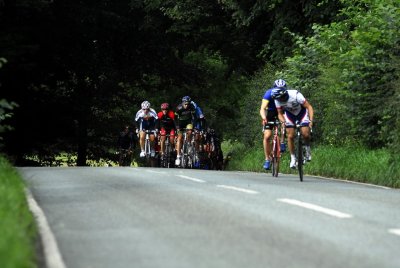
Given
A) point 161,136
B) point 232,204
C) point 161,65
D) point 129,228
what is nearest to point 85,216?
point 129,228

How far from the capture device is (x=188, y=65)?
44.0 meters

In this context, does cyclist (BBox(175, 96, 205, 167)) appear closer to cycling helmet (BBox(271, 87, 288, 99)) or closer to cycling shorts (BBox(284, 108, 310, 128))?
cycling shorts (BBox(284, 108, 310, 128))

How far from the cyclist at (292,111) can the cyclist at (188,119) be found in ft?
25.6

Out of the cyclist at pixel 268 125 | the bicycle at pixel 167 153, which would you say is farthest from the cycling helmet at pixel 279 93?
the bicycle at pixel 167 153

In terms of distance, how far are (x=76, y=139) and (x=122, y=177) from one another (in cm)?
2228

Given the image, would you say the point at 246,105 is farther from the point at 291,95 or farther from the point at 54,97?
the point at 291,95

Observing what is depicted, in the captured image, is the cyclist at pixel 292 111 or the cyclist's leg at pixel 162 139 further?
the cyclist's leg at pixel 162 139

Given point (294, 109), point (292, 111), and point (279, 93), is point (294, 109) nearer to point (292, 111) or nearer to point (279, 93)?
point (292, 111)

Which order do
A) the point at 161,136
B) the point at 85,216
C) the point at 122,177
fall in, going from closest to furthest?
1. the point at 85,216
2. the point at 122,177
3. the point at 161,136

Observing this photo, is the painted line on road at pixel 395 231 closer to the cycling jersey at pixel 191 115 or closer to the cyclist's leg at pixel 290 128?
the cyclist's leg at pixel 290 128

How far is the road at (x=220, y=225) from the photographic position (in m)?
7.64

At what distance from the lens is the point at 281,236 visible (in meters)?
8.80

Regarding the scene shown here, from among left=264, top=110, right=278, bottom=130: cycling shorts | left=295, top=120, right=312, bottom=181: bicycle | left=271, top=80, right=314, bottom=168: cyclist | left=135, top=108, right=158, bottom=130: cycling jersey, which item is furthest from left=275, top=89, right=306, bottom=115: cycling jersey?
left=135, top=108, right=158, bottom=130: cycling jersey

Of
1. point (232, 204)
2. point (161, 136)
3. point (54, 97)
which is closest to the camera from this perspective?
point (232, 204)
